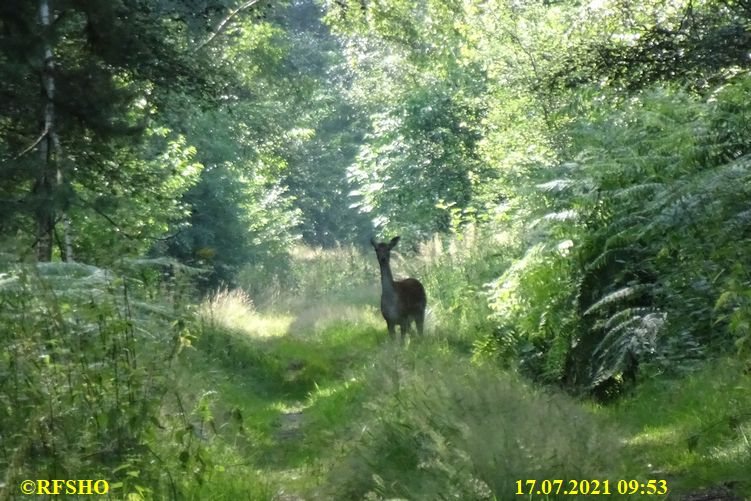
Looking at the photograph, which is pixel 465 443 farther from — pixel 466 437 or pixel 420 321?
pixel 420 321

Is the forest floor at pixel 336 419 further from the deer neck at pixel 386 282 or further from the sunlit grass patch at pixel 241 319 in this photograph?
the sunlit grass patch at pixel 241 319

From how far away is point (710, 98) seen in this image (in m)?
10.8

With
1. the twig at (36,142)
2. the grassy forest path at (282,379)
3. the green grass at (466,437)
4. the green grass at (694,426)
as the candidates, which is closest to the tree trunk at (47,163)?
the twig at (36,142)

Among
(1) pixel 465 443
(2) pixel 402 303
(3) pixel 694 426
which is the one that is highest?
(1) pixel 465 443

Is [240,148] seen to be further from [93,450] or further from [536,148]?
[93,450]

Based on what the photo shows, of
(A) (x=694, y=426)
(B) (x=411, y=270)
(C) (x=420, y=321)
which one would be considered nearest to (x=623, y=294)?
(A) (x=694, y=426)

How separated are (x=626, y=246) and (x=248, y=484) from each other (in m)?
5.32

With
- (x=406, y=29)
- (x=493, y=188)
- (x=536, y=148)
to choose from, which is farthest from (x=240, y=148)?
(x=406, y=29)

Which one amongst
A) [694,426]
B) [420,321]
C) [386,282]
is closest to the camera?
[694,426]

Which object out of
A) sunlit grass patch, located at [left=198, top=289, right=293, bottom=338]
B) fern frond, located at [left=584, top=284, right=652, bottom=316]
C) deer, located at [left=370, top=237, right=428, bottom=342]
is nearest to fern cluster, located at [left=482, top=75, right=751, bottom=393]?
fern frond, located at [left=584, top=284, right=652, bottom=316]

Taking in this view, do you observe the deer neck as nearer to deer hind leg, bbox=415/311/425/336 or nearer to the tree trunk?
deer hind leg, bbox=415/311/425/336

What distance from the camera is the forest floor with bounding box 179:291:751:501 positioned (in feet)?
23.2

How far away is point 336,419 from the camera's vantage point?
11.0 metres

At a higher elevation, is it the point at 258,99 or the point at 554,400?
the point at 258,99
